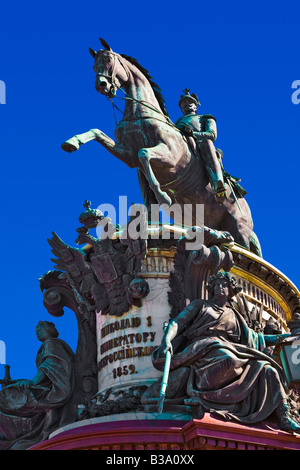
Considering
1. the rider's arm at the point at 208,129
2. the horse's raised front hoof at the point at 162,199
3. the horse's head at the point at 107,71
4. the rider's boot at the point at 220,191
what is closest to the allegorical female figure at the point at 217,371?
the horse's raised front hoof at the point at 162,199

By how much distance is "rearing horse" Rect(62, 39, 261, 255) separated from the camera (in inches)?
752

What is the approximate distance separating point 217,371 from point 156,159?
5353 mm

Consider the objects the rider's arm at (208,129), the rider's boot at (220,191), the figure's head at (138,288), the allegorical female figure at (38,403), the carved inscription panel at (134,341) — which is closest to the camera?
the carved inscription panel at (134,341)

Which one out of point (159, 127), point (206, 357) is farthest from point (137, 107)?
point (206, 357)

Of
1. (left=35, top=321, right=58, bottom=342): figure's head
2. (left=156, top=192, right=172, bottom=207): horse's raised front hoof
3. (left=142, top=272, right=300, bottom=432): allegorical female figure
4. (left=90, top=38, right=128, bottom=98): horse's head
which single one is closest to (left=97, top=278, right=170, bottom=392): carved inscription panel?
(left=142, top=272, right=300, bottom=432): allegorical female figure

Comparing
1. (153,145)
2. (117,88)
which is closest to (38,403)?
(153,145)

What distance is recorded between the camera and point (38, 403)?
17234mm

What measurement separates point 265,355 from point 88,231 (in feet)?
14.5

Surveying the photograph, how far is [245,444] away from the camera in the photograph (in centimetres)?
1498

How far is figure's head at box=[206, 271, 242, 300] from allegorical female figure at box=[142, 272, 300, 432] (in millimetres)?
310

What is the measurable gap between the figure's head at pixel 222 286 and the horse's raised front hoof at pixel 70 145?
409 centimetres

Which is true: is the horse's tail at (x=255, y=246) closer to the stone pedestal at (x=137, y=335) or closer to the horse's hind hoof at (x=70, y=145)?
the stone pedestal at (x=137, y=335)

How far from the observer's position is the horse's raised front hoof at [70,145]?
1802 cm
